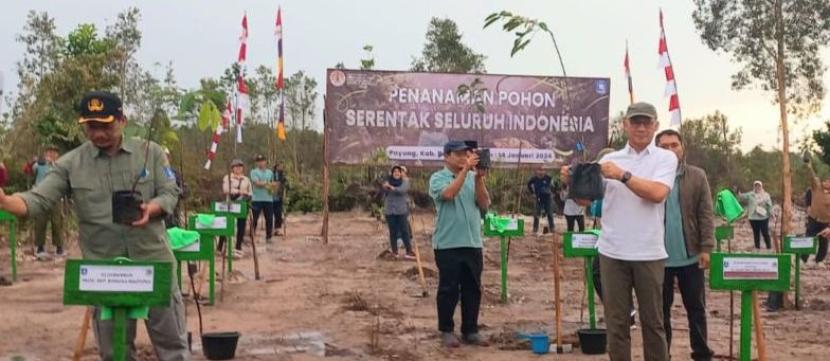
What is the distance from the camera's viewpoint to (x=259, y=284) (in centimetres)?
1039

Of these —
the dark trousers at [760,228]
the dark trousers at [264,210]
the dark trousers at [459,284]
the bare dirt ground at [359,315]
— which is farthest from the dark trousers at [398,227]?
the dark trousers at [760,228]

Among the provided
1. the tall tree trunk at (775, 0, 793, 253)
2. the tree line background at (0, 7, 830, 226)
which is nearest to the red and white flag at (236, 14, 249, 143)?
the tree line background at (0, 7, 830, 226)

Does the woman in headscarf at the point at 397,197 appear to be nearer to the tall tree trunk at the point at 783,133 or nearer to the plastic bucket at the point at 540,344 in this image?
the tall tree trunk at the point at 783,133

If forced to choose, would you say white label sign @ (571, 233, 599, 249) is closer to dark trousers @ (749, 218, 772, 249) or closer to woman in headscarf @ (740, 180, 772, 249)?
woman in headscarf @ (740, 180, 772, 249)

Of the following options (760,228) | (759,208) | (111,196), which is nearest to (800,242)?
Result: (111,196)

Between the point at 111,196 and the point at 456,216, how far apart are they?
117 inches

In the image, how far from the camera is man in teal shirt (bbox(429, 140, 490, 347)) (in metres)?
6.52

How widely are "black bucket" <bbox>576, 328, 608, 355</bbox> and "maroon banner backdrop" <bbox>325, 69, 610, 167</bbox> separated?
1122cm

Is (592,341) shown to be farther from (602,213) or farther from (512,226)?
(512,226)

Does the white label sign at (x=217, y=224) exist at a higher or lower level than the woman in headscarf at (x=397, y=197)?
lower

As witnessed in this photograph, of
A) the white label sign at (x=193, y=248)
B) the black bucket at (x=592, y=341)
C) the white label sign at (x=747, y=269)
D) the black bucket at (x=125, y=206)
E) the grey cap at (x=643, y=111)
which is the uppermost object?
the grey cap at (x=643, y=111)

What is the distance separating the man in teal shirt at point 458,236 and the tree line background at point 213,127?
4.43ft

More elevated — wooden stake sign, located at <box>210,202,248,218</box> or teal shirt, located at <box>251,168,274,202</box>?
teal shirt, located at <box>251,168,274,202</box>

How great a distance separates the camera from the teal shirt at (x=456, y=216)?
21.4 ft
